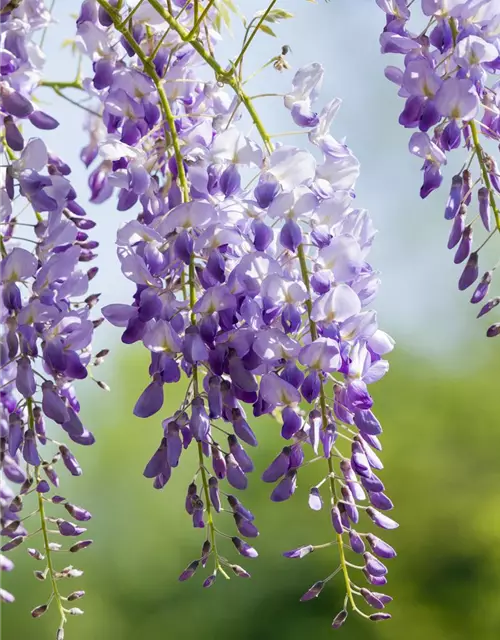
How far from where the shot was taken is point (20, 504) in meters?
0.56

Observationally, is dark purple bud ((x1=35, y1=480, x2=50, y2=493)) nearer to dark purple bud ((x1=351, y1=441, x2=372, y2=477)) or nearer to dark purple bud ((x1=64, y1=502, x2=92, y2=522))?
dark purple bud ((x1=64, y1=502, x2=92, y2=522))

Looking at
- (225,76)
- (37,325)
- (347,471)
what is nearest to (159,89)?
(225,76)

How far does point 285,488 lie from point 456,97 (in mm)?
256

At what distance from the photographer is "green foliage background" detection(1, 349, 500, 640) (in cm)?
417

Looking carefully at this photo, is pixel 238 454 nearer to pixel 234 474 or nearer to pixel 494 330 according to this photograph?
pixel 234 474

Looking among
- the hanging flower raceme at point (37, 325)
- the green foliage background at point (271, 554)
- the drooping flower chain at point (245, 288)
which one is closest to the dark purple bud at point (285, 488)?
the drooping flower chain at point (245, 288)

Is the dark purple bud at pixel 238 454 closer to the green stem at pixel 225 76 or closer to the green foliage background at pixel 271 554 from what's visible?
the green stem at pixel 225 76

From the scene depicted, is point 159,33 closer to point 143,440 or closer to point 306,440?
point 306,440

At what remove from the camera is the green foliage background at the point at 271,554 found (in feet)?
13.7

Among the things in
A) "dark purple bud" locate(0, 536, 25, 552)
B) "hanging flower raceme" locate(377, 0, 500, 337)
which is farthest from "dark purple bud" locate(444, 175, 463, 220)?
"dark purple bud" locate(0, 536, 25, 552)

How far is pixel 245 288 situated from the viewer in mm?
536

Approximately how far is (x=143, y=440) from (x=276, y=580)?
90 cm

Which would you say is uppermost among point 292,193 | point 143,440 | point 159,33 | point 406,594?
point 143,440

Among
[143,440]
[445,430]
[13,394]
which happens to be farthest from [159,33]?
[445,430]
